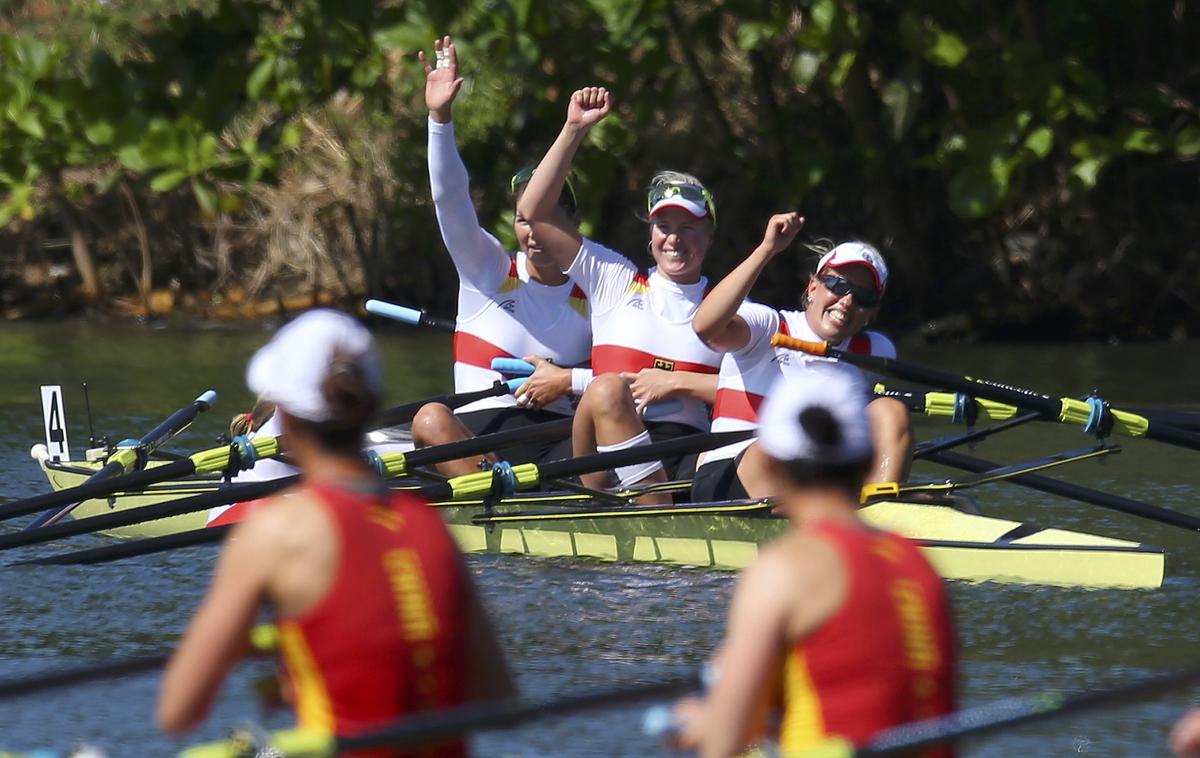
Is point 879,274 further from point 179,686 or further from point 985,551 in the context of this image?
point 179,686

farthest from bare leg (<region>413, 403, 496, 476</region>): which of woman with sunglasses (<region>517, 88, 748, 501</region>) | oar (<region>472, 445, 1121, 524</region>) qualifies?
woman with sunglasses (<region>517, 88, 748, 501</region>)

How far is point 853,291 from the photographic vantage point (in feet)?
19.5

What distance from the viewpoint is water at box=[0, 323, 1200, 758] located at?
4508mm

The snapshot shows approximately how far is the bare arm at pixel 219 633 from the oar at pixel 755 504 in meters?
3.47

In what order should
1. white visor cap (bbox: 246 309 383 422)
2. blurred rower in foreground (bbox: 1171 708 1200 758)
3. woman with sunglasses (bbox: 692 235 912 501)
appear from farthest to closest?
1. woman with sunglasses (bbox: 692 235 912 501)
2. blurred rower in foreground (bbox: 1171 708 1200 758)
3. white visor cap (bbox: 246 309 383 422)

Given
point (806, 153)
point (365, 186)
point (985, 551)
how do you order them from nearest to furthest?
point (985, 551)
point (806, 153)
point (365, 186)

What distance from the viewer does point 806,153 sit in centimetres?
1275

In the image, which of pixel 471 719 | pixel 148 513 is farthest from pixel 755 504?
pixel 471 719

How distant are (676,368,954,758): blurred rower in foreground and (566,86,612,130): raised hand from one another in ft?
13.0

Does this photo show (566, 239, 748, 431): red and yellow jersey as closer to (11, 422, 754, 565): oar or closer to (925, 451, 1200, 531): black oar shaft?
(11, 422, 754, 565): oar

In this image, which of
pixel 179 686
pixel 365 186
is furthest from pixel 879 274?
pixel 365 186

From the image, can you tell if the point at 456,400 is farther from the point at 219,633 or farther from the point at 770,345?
the point at 219,633

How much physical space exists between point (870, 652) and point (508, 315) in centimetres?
455

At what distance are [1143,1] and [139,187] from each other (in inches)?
261
